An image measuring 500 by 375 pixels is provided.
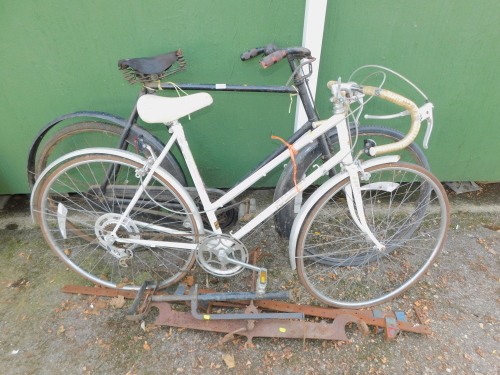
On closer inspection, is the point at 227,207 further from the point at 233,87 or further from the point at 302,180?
the point at 233,87

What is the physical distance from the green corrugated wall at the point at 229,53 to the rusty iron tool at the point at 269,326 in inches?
54.1

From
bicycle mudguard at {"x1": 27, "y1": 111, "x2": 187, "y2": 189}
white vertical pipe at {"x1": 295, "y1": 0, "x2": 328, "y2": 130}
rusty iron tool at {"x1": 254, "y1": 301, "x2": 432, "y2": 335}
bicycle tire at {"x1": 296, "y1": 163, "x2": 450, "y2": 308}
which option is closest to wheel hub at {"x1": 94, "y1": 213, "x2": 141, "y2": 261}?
bicycle mudguard at {"x1": 27, "y1": 111, "x2": 187, "y2": 189}

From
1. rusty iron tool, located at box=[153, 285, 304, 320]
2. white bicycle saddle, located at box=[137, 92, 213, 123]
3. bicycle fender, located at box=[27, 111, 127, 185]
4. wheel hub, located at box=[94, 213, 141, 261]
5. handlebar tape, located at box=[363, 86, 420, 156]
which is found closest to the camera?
handlebar tape, located at box=[363, 86, 420, 156]

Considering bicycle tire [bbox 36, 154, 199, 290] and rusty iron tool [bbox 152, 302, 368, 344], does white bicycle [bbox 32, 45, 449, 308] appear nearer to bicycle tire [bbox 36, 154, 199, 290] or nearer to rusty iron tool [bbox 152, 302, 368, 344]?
bicycle tire [bbox 36, 154, 199, 290]

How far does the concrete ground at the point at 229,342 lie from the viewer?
2.01 meters

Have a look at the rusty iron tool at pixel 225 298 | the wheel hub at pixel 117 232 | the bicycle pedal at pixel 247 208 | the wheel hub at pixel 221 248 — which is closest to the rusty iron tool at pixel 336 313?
the rusty iron tool at pixel 225 298

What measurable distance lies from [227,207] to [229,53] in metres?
1.12

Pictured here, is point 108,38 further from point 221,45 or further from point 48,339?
point 48,339

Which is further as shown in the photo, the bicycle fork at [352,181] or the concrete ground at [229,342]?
the concrete ground at [229,342]

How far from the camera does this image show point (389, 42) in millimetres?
2396

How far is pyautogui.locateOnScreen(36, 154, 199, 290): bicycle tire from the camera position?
2123 millimetres

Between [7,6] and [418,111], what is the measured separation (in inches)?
103

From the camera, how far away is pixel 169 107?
1815 millimetres

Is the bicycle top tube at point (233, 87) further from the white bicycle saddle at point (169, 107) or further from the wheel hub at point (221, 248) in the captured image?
the wheel hub at point (221, 248)
